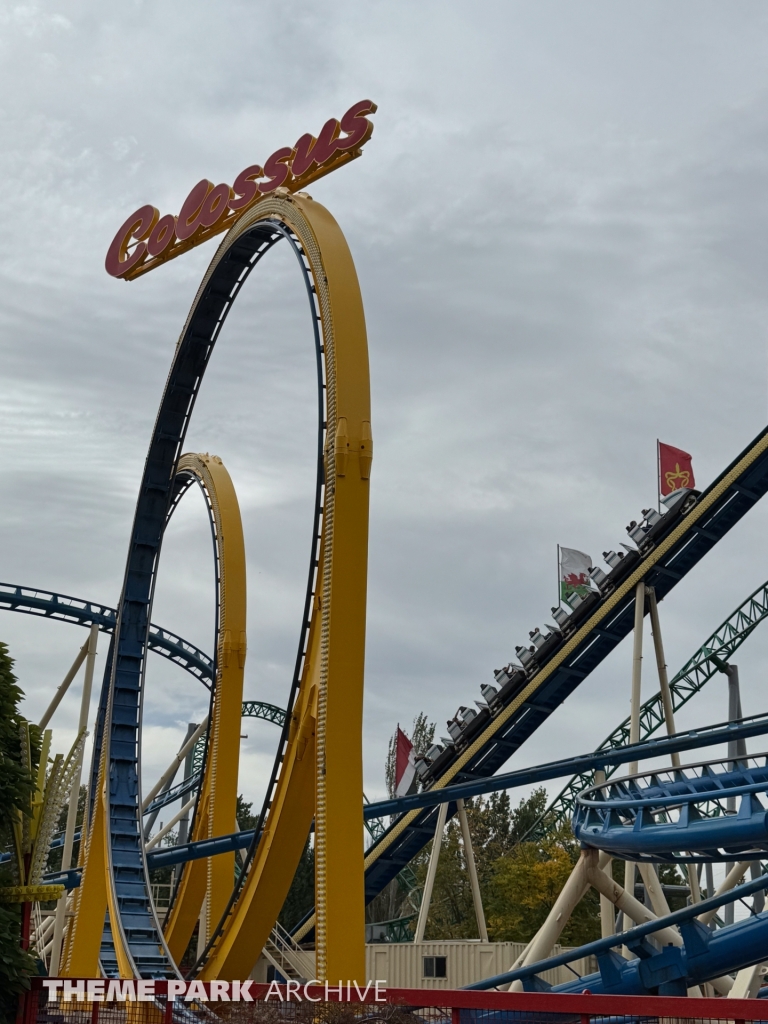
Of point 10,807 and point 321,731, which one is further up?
point 321,731

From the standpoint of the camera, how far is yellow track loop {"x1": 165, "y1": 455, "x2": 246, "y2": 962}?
1694 cm

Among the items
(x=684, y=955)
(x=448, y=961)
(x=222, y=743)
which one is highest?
(x=222, y=743)

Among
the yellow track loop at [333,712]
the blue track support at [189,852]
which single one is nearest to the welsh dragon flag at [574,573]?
the blue track support at [189,852]

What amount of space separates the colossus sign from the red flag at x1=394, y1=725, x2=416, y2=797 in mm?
10827

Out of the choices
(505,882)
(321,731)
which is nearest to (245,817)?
(505,882)

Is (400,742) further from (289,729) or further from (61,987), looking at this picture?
(61,987)

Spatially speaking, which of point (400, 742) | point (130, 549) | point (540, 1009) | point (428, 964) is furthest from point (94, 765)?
point (540, 1009)

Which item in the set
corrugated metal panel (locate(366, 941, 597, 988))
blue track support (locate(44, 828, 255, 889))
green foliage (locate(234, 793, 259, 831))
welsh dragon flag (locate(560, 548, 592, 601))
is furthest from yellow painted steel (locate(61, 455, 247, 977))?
green foliage (locate(234, 793, 259, 831))

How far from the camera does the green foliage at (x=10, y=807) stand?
7609mm

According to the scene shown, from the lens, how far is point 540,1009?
5062 mm

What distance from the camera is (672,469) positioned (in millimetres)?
20812

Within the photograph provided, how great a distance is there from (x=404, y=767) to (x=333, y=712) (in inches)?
518

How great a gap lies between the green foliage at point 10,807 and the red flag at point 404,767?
1356 centimetres

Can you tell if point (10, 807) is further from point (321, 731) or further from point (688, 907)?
point (688, 907)
